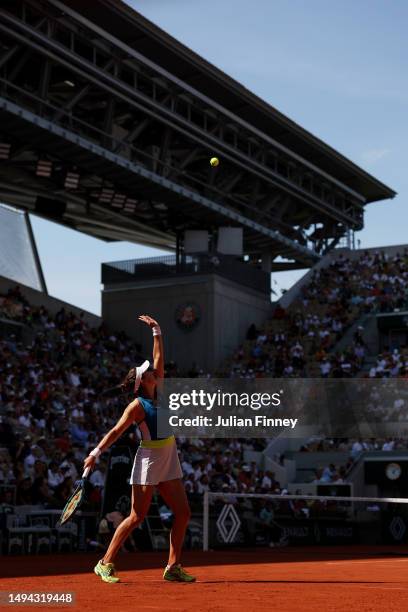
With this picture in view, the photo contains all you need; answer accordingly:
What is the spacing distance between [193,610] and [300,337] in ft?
116

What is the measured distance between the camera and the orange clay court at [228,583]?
9.59 m

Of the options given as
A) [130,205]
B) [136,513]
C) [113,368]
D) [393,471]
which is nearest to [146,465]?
[136,513]

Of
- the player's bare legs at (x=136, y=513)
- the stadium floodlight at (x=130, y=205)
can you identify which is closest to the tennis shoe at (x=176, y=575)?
the player's bare legs at (x=136, y=513)

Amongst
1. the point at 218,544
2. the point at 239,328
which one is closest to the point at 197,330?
the point at 239,328

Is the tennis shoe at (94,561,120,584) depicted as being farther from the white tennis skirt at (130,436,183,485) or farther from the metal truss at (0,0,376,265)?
the metal truss at (0,0,376,265)

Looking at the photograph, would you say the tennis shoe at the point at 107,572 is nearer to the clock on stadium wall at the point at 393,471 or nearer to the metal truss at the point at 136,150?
the clock on stadium wall at the point at 393,471

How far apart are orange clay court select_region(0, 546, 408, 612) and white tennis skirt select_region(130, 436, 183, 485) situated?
41.6 inches

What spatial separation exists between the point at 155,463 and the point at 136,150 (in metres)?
29.6

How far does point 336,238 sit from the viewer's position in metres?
56.1

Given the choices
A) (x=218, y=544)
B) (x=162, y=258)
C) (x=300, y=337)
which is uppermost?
(x=162, y=258)

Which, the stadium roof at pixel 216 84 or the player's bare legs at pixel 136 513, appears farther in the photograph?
the stadium roof at pixel 216 84

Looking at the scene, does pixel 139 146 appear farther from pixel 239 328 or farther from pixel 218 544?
pixel 218 544

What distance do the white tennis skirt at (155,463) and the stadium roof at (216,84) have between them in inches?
1008

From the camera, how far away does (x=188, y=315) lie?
44219 millimetres
